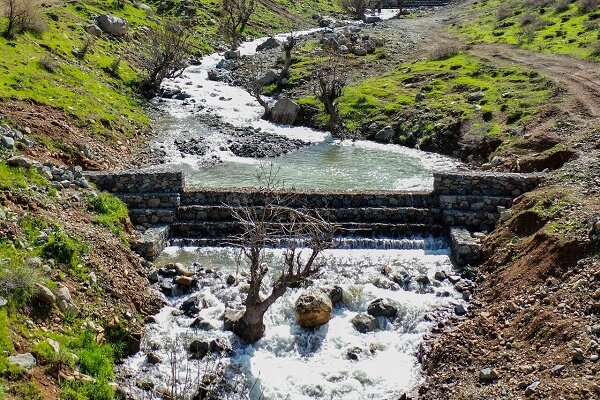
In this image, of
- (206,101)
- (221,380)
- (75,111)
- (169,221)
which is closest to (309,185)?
(169,221)

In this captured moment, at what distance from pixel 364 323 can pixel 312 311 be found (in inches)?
60.8

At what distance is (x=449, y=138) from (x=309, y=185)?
35.0ft

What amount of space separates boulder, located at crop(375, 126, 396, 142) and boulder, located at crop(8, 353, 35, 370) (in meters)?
27.5

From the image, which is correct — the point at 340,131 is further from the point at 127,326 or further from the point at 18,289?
the point at 18,289

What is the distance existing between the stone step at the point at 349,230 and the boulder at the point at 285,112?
19151 mm

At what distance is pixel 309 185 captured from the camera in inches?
1096

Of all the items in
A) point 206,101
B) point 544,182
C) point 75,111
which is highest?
point 544,182

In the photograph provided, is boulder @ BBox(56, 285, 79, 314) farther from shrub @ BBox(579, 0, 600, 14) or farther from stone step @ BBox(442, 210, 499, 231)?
shrub @ BBox(579, 0, 600, 14)

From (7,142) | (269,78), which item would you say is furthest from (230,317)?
(269,78)

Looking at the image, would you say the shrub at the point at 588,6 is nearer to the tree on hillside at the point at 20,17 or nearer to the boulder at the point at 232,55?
the boulder at the point at 232,55

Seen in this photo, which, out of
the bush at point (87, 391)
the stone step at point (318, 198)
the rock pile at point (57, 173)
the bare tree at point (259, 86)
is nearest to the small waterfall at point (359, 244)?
the stone step at point (318, 198)

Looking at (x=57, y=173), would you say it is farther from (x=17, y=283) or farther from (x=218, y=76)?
(x=218, y=76)

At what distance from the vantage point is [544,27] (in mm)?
56125

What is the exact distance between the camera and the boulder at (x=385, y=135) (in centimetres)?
3616
